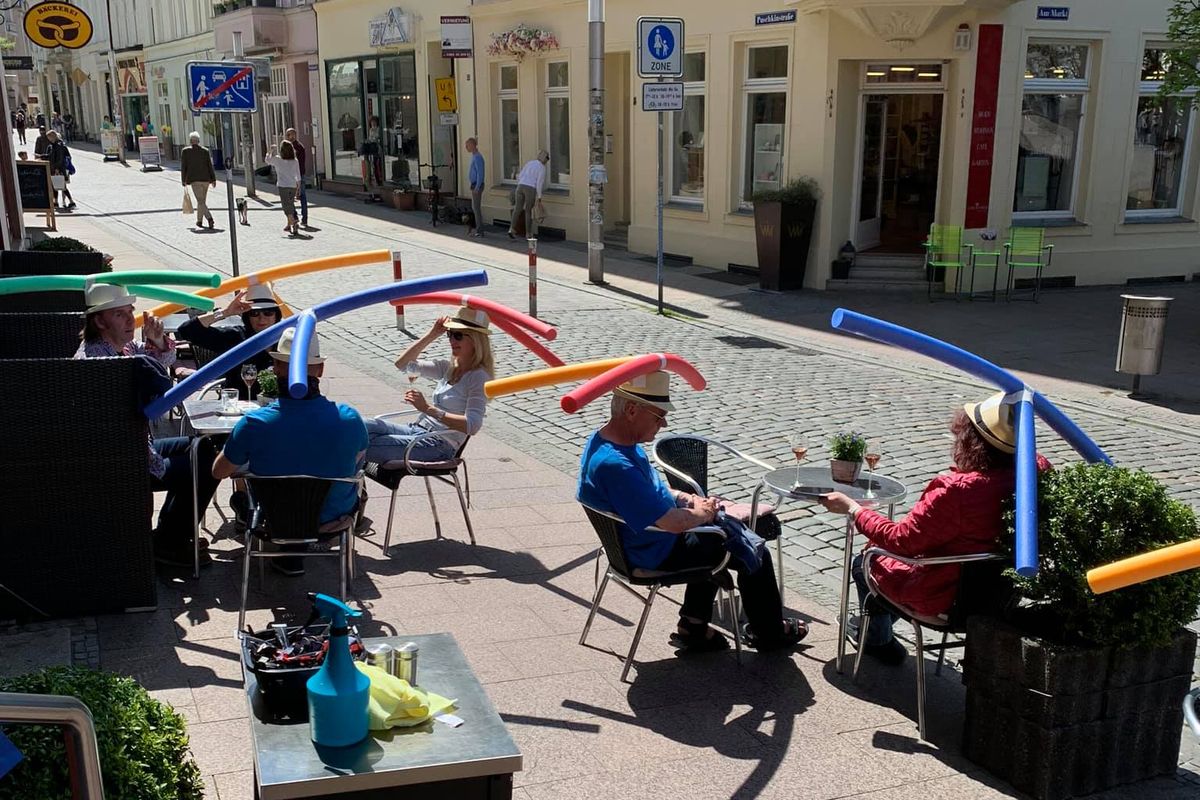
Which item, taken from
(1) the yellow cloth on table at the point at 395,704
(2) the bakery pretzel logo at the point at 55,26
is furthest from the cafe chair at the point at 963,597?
(2) the bakery pretzel logo at the point at 55,26

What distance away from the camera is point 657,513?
198 inches

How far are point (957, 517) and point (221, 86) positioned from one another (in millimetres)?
10793

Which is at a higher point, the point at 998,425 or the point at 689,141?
the point at 689,141

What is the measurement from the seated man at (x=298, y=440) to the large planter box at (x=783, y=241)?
11586 mm

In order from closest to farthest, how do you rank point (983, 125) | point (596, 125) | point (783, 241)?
point (983, 125)
point (596, 125)
point (783, 241)

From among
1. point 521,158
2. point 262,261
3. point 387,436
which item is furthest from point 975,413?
point 521,158

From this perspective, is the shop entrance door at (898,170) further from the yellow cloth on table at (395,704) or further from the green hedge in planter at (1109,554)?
the yellow cloth on table at (395,704)

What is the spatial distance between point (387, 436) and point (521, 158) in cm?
A: 1793

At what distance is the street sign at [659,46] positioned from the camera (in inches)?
545

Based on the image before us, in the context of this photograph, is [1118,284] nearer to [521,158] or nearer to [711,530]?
[521,158]

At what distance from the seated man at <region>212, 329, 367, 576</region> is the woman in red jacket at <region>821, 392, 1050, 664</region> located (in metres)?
2.51

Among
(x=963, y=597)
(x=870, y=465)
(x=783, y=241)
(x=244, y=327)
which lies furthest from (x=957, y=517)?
(x=783, y=241)

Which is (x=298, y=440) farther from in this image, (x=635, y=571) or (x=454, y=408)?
(x=635, y=571)

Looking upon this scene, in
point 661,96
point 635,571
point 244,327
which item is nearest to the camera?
point 635,571
